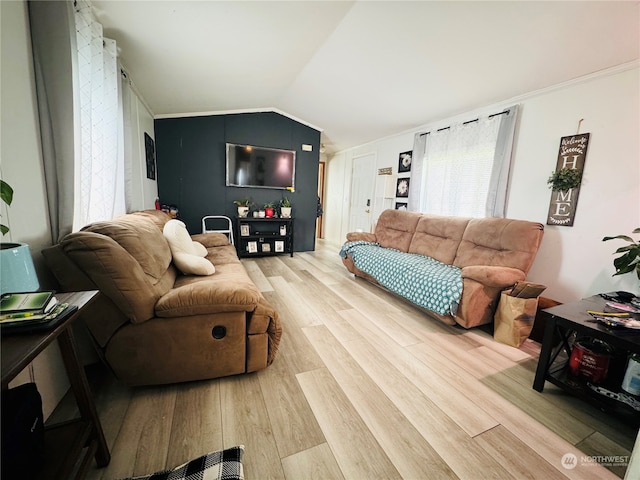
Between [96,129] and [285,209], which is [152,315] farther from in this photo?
[285,209]

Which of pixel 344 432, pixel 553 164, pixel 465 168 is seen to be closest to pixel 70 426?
pixel 344 432

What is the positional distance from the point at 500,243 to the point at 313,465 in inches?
93.3

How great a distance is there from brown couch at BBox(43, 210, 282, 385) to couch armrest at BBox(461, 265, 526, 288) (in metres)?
1.63

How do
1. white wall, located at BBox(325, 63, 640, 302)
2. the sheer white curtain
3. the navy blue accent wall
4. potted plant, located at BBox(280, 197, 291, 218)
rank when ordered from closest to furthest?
the sheer white curtain < white wall, located at BBox(325, 63, 640, 302) < the navy blue accent wall < potted plant, located at BBox(280, 197, 291, 218)

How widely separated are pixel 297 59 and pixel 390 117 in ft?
4.95

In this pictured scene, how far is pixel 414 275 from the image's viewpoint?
2389 millimetres

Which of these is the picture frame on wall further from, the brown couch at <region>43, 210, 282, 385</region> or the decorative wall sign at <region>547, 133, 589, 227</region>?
the brown couch at <region>43, 210, 282, 385</region>

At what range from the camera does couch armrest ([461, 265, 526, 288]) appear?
1.97 m

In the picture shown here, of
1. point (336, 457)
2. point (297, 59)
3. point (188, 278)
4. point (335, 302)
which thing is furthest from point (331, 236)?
point (336, 457)

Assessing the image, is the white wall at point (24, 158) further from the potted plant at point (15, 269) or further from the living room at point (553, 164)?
the potted plant at point (15, 269)

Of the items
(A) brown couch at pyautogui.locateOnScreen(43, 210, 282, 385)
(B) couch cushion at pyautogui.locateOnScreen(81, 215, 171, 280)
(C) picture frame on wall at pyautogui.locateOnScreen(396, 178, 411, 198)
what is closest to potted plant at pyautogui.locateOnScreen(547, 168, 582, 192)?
(C) picture frame on wall at pyautogui.locateOnScreen(396, 178, 411, 198)

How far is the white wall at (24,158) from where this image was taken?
1005 mm

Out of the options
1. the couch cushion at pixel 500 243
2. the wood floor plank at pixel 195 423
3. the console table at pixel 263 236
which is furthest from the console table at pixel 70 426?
the console table at pixel 263 236

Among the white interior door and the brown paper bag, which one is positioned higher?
the white interior door
